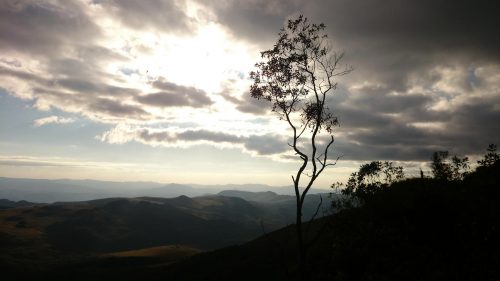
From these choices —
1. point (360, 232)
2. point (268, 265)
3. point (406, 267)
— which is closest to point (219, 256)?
point (268, 265)

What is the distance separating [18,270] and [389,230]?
217 m

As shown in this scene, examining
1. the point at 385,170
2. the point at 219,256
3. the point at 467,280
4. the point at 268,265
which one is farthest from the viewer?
the point at 219,256

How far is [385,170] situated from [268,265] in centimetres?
3739

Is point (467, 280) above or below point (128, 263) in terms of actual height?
above

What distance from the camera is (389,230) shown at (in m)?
30.5

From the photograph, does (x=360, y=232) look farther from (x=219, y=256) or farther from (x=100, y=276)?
(x=100, y=276)

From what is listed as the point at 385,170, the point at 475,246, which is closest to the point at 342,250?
the point at 475,246

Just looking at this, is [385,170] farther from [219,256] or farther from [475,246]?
[219,256]

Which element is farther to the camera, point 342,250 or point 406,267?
point 342,250

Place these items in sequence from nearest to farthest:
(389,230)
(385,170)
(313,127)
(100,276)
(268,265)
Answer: (313,127) < (389,230) < (385,170) < (268,265) < (100,276)

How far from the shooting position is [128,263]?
195m

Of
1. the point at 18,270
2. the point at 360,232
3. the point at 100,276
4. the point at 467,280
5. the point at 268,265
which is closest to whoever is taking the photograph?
the point at 467,280

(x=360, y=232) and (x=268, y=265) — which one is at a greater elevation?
(x=360, y=232)

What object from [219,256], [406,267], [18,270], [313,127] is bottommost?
[18,270]
